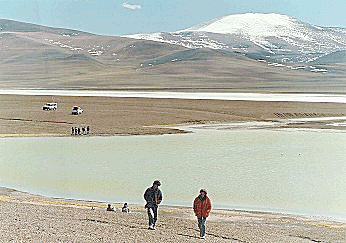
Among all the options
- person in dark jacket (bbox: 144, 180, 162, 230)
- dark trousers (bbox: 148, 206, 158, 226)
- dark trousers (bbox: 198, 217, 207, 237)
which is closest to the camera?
dark trousers (bbox: 198, 217, 207, 237)

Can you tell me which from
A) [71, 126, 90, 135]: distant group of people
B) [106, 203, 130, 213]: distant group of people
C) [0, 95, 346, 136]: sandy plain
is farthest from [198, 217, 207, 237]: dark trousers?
[0, 95, 346, 136]: sandy plain

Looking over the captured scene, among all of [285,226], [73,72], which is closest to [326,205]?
[285,226]

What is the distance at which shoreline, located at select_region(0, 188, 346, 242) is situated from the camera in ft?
46.3

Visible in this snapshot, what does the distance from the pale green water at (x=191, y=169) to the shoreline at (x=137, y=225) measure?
1.70 meters

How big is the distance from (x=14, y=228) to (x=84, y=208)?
5.22m

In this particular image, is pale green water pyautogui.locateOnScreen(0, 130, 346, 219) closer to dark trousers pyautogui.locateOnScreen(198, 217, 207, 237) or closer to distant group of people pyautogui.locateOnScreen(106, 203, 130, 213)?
distant group of people pyautogui.locateOnScreen(106, 203, 130, 213)

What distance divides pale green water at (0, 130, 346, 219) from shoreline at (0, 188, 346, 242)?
5.59 ft

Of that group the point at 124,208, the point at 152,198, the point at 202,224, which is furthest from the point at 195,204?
the point at 124,208

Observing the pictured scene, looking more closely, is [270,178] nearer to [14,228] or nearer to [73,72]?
[14,228]

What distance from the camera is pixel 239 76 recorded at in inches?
7101

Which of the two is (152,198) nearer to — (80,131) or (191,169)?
(191,169)

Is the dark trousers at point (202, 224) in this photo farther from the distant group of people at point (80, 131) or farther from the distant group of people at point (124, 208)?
the distant group of people at point (80, 131)

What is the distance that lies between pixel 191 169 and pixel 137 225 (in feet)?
41.7

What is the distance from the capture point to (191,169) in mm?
28594
